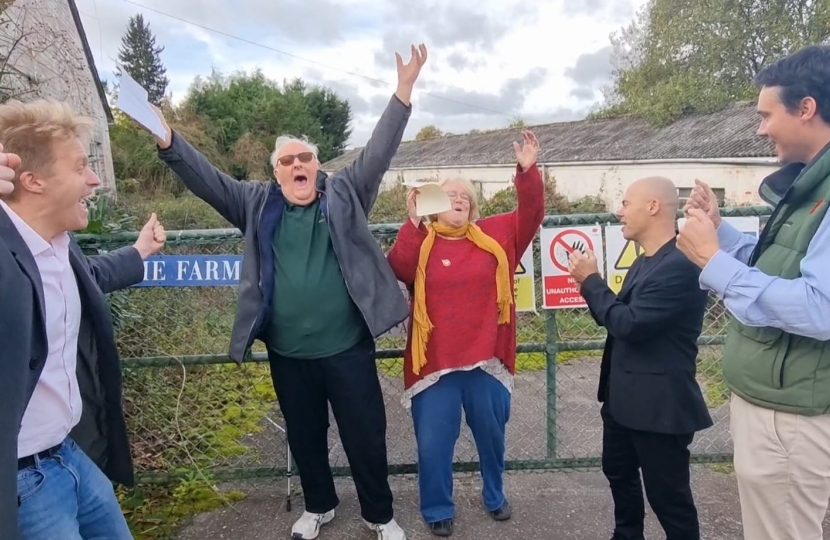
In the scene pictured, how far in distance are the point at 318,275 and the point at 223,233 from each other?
2.32 ft

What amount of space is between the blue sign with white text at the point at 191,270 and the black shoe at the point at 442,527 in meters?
1.61

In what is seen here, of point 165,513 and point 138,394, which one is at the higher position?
point 138,394

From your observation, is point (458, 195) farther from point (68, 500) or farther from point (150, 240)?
point (68, 500)

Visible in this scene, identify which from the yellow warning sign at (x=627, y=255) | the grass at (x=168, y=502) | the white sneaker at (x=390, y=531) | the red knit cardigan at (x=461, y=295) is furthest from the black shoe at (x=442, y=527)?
the yellow warning sign at (x=627, y=255)

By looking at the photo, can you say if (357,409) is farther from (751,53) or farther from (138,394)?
(751,53)

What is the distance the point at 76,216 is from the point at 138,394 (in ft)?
6.31

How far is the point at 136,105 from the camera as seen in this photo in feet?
7.51

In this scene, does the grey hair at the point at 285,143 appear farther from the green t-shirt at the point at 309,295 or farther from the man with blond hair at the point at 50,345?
the man with blond hair at the point at 50,345

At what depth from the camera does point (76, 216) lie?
1.83 meters

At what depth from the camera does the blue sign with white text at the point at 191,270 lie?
300 cm

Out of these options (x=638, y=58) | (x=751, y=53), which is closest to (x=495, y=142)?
(x=638, y=58)

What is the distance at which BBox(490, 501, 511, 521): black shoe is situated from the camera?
9.97 feet

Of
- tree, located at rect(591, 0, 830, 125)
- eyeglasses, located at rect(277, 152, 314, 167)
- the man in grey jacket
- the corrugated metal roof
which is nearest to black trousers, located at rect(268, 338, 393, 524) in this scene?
the man in grey jacket

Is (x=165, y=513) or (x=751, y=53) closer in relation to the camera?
(x=165, y=513)
